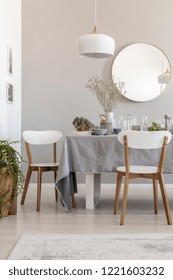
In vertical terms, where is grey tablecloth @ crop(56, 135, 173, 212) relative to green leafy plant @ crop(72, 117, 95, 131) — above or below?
below

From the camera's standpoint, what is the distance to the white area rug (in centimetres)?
281

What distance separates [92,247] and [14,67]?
322cm

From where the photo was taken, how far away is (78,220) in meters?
3.96

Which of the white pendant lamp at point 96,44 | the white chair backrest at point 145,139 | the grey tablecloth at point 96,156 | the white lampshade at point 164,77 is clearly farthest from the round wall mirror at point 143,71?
the white chair backrest at point 145,139

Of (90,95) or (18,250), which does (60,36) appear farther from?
(18,250)

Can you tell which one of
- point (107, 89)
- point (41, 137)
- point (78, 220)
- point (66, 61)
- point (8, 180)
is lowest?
point (78, 220)

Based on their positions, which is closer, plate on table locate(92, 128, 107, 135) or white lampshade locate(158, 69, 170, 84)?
plate on table locate(92, 128, 107, 135)

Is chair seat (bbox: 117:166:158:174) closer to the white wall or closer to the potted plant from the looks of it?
the potted plant

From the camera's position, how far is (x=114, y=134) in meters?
4.72

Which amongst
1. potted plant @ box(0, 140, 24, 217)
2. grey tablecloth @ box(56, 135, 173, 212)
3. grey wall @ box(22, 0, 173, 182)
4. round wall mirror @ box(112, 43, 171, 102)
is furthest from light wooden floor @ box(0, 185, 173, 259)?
round wall mirror @ box(112, 43, 171, 102)

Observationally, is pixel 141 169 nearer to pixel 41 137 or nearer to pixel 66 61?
pixel 41 137

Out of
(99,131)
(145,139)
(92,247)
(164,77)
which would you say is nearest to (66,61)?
(164,77)

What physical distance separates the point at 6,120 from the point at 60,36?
1485 mm

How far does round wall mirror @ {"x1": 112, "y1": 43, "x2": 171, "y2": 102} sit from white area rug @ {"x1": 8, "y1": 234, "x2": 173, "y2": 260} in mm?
2865
